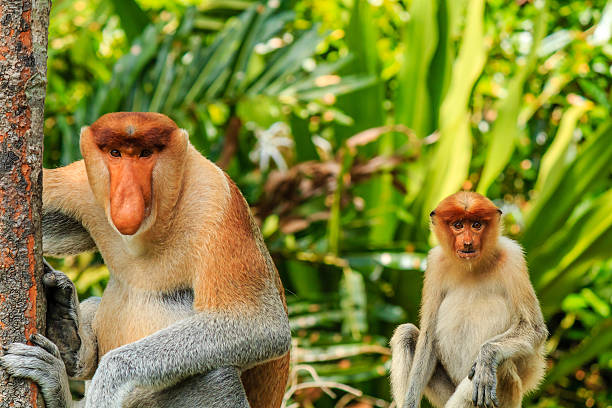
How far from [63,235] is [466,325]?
1.24 metres

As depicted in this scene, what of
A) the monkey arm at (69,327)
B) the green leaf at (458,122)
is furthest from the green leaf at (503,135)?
the monkey arm at (69,327)

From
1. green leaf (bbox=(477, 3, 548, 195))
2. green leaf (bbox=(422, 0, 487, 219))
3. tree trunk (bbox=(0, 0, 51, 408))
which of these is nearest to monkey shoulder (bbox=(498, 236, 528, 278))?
tree trunk (bbox=(0, 0, 51, 408))

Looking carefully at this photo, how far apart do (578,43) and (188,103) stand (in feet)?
9.46

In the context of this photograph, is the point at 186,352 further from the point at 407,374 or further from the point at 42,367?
the point at 407,374

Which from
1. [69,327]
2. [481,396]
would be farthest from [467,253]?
[69,327]

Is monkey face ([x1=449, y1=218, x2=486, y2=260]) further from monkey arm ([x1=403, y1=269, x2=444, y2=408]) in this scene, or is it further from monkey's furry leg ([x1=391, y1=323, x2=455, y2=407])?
monkey's furry leg ([x1=391, y1=323, x2=455, y2=407])

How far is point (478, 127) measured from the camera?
545cm

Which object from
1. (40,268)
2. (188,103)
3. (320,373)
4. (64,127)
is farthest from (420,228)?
(40,268)

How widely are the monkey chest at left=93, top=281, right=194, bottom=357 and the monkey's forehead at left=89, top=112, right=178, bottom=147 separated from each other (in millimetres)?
466

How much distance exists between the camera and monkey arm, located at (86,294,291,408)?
223 cm

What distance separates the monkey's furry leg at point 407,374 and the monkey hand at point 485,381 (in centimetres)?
35

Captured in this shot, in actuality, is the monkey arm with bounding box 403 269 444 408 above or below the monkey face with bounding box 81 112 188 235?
below

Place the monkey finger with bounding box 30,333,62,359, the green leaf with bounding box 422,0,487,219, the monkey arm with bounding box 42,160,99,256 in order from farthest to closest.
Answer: the green leaf with bounding box 422,0,487,219 < the monkey arm with bounding box 42,160,99,256 < the monkey finger with bounding box 30,333,62,359

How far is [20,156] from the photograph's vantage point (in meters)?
1.96
